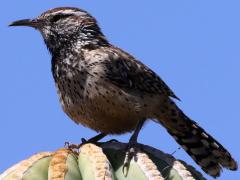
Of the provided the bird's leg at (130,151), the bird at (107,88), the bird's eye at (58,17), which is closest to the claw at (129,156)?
the bird's leg at (130,151)

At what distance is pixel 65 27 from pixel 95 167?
7.75ft

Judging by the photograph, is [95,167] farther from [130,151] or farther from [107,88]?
[107,88]

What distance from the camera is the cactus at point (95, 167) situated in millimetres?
2594

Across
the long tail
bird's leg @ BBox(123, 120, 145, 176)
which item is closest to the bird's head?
the long tail

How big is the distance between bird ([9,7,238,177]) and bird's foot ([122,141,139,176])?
16.5 inches

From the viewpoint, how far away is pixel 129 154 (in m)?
3.06

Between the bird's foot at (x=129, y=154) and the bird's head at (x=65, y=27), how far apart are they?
1552 mm

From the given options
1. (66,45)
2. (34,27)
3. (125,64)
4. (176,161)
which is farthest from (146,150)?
(34,27)

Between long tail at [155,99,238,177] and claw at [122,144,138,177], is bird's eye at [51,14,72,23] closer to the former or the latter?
long tail at [155,99,238,177]

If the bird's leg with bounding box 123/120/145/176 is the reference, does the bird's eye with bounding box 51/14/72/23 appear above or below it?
above

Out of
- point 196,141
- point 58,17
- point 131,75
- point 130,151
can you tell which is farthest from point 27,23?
point 130,151

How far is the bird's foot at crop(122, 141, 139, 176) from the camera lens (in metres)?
2.90

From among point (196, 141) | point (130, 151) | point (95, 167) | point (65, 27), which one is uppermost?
point (65, 27)

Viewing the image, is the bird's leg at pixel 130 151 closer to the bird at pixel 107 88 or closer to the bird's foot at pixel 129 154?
the bird's foot at pixel 129 154
